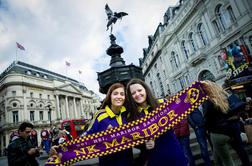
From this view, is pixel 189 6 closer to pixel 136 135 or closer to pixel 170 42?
pixel 170 42

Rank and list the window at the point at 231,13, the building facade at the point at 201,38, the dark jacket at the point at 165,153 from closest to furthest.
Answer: the dark jacket at the point at 165,153, the building facade at the point at 201,38, the window at the point at 231,13

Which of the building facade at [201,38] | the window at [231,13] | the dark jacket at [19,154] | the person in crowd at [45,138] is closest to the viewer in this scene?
the dark jacket at [19,154]

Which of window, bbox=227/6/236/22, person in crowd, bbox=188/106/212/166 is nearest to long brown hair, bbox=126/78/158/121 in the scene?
person in crowd, bbox=188/106/212/166

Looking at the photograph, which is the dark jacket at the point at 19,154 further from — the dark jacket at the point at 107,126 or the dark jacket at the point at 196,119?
the dark jacket at the point at 196,119

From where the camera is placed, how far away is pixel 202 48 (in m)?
20.6

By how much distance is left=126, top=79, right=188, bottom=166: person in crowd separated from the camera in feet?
6.44

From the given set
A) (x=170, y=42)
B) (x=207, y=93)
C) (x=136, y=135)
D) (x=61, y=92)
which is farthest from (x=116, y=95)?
(x=61, y=92)

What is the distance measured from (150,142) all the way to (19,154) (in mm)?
3123

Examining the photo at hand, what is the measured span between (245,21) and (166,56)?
49.2ft

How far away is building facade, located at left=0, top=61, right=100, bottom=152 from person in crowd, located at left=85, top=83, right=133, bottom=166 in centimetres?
3370

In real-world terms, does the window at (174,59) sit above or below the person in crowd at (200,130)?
above

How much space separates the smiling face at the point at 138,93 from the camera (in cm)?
229

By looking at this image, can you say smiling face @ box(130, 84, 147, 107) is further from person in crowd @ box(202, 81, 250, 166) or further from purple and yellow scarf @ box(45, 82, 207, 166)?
person in crowd @ box(202, 81, 250, 166)

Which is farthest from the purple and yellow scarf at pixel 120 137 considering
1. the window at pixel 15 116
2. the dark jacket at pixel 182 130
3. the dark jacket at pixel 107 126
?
the window at pixel 15 116
